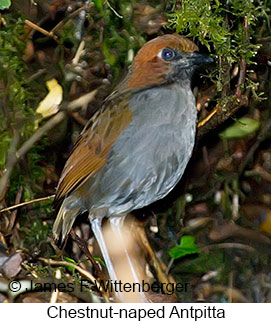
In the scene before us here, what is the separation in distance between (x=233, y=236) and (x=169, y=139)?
1789 mm

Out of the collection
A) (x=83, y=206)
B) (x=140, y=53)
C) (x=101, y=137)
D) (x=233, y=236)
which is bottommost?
(x=233, y=236)

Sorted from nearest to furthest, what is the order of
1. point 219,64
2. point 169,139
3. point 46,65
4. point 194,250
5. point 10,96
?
point 169,139
point 219,64
point 194,250
point 10,96
point 46,65

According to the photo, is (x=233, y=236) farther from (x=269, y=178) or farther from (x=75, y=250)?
(x=75, y=250)

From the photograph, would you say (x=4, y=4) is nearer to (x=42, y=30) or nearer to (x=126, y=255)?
(x=42, y=30)

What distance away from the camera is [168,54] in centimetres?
377

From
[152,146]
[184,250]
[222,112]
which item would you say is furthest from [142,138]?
[184,250]

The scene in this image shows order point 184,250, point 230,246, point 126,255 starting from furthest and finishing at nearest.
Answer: point 230,246 < point 126,255 < point 184,250

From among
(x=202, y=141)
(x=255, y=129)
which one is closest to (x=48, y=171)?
(x=202, y=141)

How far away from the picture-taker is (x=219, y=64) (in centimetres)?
393

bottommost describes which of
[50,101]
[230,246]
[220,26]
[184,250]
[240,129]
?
[230,246]

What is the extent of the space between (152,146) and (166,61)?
0.48m

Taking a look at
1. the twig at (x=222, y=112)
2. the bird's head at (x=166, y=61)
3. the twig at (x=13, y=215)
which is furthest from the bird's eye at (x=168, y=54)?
the twig at (x=13, y=215)

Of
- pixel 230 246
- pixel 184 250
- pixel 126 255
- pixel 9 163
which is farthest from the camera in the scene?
pixel 230 246

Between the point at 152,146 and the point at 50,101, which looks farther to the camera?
the point at 50,101
